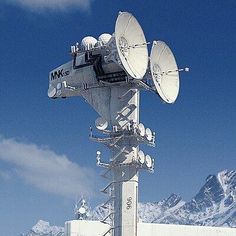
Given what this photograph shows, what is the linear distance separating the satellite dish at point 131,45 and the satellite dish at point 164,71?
199 cm

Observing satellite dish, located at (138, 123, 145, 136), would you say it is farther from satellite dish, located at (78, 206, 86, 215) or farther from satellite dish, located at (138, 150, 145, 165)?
satellite dish, located at (78, 206, 86, 215)

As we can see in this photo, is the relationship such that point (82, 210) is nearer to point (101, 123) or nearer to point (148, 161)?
point (148, 161)

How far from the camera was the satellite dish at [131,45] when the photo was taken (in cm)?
8081

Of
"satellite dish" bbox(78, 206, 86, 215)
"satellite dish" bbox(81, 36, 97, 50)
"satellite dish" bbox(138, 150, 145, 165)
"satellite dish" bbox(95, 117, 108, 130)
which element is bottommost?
"satellite dish" bbox(138, 150, 145, 165)

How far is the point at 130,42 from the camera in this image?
8375 centimetres

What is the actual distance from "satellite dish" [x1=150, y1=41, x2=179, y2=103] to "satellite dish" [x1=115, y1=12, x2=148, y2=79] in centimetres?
199

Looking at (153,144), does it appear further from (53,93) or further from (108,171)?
(53,93)

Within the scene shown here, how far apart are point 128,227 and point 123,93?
55.6ft

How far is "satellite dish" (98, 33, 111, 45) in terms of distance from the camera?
86625 millimetres

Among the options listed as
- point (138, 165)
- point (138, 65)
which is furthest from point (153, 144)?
point (138, 65)

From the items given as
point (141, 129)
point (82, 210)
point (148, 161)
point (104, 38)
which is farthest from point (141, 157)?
point (82, 210)

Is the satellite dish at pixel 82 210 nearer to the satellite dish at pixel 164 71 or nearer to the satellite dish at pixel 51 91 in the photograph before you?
the satellite dish at pixel 51 91

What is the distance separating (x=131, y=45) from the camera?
83812mm

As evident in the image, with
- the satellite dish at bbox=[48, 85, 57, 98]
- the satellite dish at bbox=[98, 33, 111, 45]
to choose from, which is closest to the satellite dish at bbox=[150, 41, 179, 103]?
the satellite dish at bbox=[98, 33, 111, 45]
